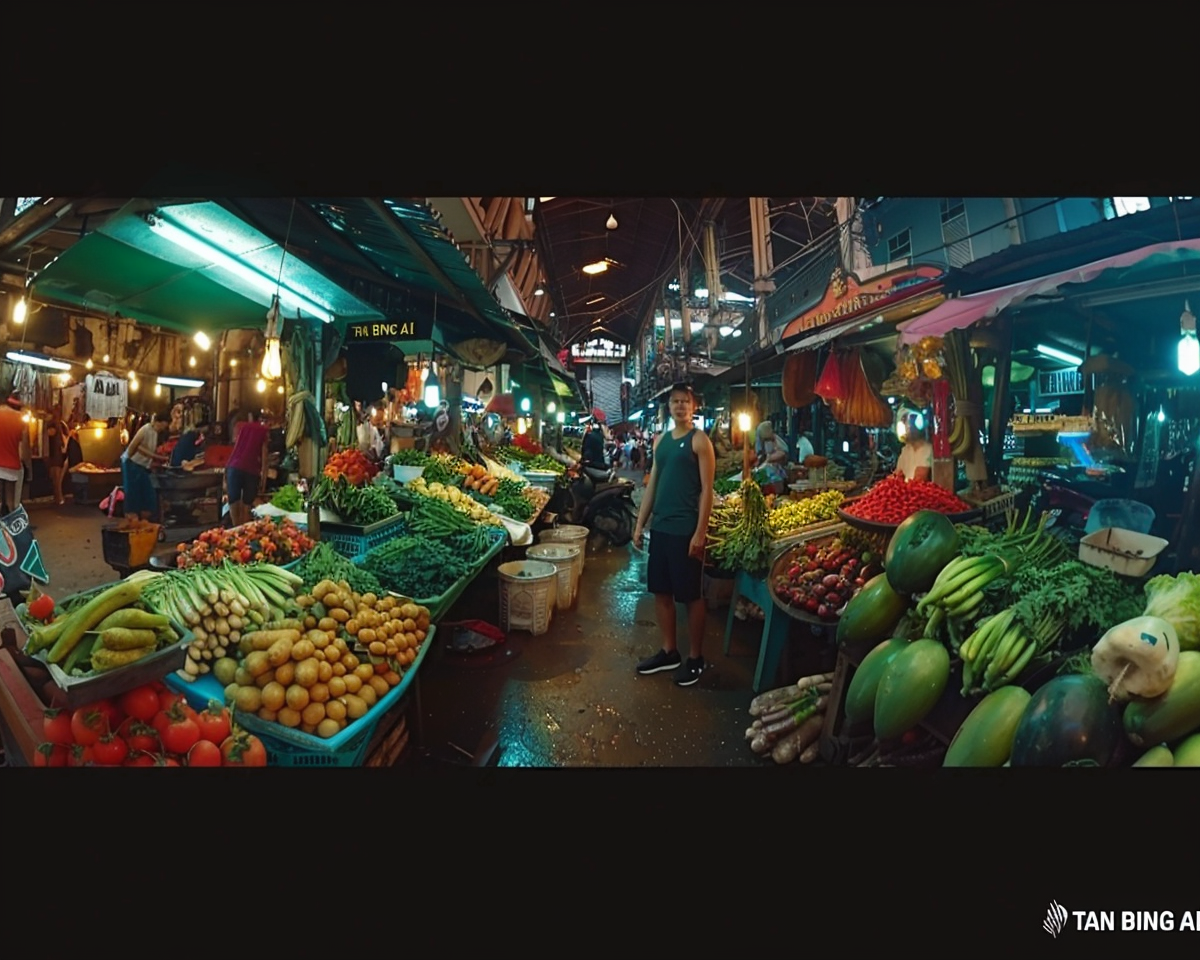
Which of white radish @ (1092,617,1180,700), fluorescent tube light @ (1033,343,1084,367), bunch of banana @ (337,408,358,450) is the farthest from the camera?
bunch of banana @ (337,408,358,450)

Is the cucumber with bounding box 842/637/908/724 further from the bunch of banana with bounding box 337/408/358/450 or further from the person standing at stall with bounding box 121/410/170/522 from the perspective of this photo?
the person standing at stall with bounding box 121/410/170/522

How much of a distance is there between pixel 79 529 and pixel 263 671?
672 centimetres

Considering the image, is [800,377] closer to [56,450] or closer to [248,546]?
[248,546]

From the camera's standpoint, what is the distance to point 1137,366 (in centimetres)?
500

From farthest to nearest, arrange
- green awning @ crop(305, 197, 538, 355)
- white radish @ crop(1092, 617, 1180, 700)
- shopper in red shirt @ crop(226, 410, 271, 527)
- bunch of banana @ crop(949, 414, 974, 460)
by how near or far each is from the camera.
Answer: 1. shopper in red shirt @ crop(226, 410, 271, 527)
2. bunch of banana @ crop(949, 414, 974, 460)
3. green awning @ crop(305, 197, 538, 355)
4. white radish @ crop(1092, 617, 1180, 700)

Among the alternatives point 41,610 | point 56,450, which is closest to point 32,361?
point 41,610

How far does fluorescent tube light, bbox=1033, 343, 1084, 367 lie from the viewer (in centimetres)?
585

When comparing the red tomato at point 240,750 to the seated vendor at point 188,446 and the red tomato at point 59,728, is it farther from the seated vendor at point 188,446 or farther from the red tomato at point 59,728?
the seated vendor at point 188,446

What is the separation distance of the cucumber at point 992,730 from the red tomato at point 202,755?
3.06m

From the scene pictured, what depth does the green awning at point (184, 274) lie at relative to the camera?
312cm

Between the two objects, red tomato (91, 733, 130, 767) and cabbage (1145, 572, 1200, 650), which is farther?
red tomato (91, 733, 130, 767)

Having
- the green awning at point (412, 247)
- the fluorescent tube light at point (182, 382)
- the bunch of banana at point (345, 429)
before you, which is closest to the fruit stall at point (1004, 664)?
the green awning at point (412, 247)

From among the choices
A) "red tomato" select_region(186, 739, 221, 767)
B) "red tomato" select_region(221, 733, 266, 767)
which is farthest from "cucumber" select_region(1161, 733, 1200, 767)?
"red tomato" select_region(186, 739, 221, 767)

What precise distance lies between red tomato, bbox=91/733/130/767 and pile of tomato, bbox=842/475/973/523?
413 cm
